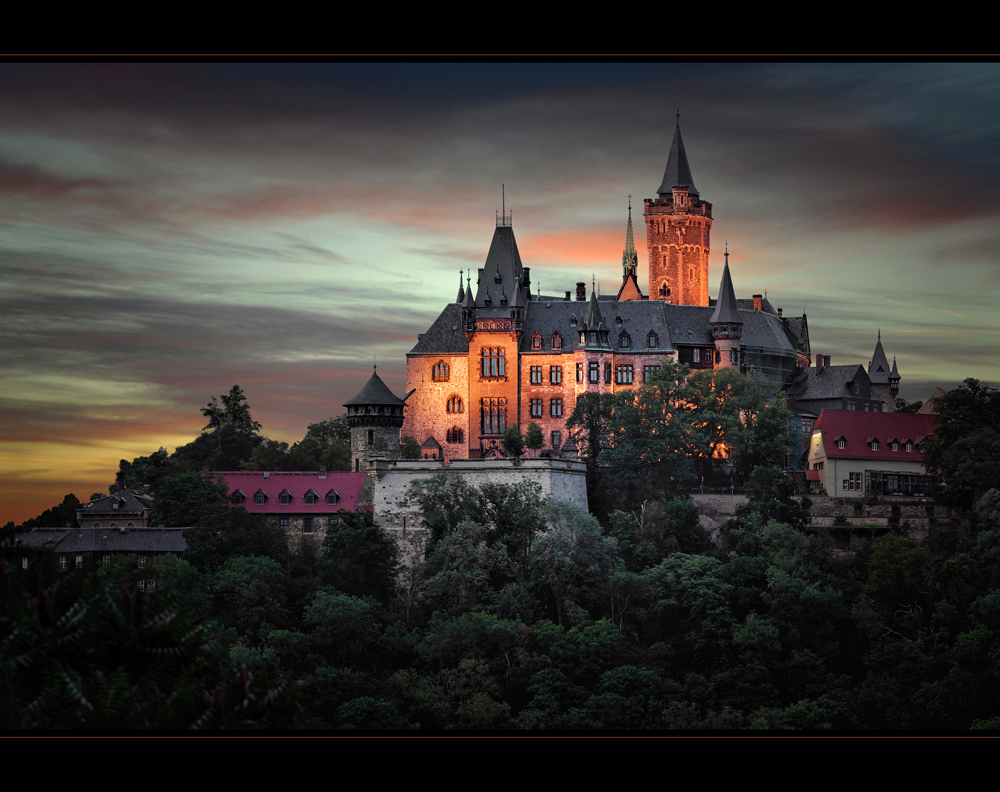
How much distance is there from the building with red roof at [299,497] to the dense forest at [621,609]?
1549 mm

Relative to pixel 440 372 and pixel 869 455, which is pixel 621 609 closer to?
pixel 869 455

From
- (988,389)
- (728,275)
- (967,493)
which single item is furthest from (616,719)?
(728,275)

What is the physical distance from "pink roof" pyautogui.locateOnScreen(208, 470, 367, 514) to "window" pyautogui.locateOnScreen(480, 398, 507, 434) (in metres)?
13.0

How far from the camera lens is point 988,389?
4962 centimetres

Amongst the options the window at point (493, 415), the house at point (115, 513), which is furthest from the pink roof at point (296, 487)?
the window at point (493, 415)

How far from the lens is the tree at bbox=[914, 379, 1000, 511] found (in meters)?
47.7

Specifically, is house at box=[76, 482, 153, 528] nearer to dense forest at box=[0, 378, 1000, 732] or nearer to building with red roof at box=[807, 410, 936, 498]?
dense forest at box=[0, 378, 1000, 732]

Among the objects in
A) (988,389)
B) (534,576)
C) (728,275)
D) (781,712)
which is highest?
(728,275)

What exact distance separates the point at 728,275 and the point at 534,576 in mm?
28090

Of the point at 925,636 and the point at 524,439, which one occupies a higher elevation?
the point at 524,439

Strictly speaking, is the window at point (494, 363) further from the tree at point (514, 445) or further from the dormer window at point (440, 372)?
the tree at point (514, 445)

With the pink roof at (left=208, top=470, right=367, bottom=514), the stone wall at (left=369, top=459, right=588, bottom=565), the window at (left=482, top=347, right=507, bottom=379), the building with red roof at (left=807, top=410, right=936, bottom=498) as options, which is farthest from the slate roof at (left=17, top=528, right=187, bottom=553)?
the building with red roof at (left=807, top=410, right=936, bottom=498)

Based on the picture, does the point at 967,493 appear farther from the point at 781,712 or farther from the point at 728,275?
the point at 728,275

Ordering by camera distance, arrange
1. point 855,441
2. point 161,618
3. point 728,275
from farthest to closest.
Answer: point 728,275 → point 855,441 → point 161,618
